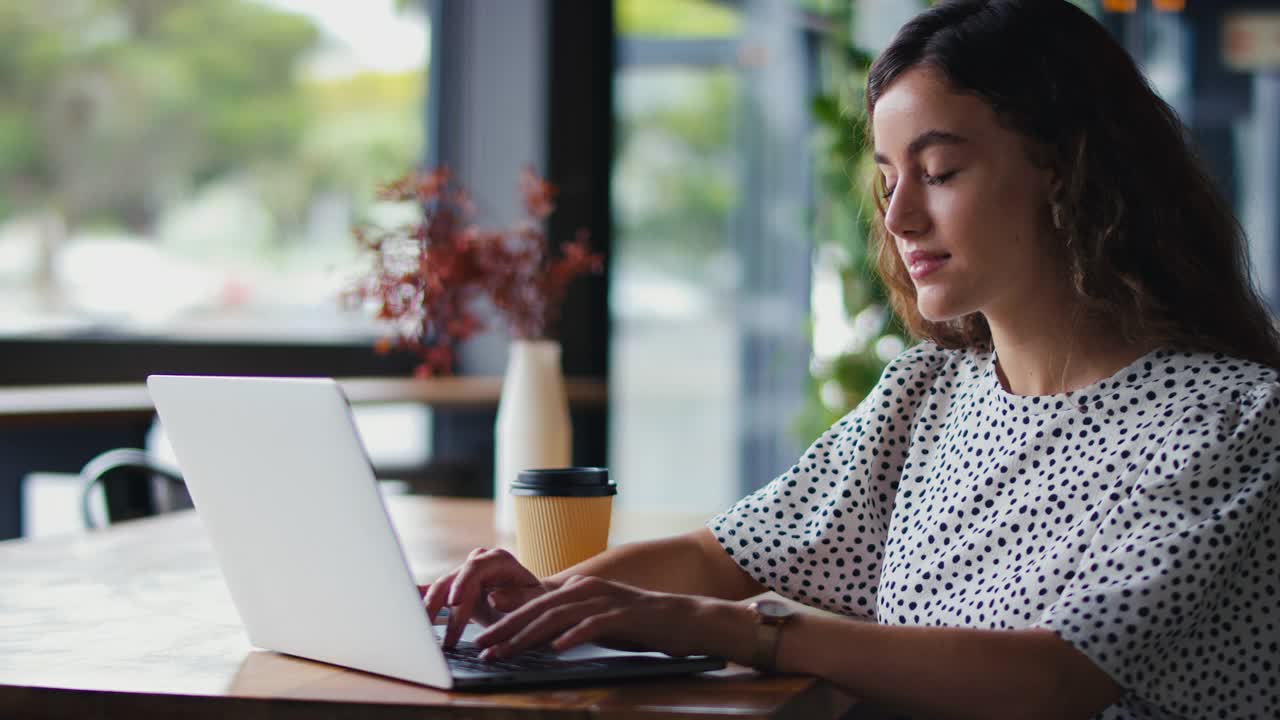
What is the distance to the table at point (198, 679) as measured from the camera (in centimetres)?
102

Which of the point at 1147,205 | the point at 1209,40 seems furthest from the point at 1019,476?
the point at 1209,40

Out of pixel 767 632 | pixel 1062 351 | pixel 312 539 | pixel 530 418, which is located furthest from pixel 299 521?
pixel 530 418

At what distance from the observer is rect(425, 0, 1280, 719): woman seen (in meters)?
1.12

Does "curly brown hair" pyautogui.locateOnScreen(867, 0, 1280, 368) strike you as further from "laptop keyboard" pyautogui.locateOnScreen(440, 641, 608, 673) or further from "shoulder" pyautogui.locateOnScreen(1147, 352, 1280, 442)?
"laptop keyboard" pyautogui.locateOnScreen(440, 641, 608, 673)

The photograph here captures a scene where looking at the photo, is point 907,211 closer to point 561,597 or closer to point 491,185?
point 561,597

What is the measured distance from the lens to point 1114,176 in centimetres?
137

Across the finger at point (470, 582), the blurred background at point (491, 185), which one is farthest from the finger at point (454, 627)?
the blurred background at point (491, 185)

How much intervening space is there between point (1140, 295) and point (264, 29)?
141 inches

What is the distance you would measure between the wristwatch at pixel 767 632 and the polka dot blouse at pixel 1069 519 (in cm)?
22

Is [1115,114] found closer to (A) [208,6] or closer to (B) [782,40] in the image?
(A) [208,6]

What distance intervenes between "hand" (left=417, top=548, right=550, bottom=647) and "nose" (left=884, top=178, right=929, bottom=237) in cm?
50

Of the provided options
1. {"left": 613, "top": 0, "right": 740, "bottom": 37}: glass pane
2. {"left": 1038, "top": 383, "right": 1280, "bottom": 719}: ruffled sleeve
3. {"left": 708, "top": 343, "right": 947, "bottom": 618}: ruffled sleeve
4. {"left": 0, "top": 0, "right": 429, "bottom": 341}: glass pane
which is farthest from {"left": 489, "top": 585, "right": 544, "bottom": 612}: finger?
{"left": 613, "top": 0, "right": 740, "bottom": 37}: glass pane

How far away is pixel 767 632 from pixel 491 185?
155 inches

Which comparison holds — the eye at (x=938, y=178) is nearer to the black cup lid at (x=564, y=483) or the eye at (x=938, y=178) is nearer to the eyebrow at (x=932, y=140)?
the eyebrow at (x=932, y=140)
